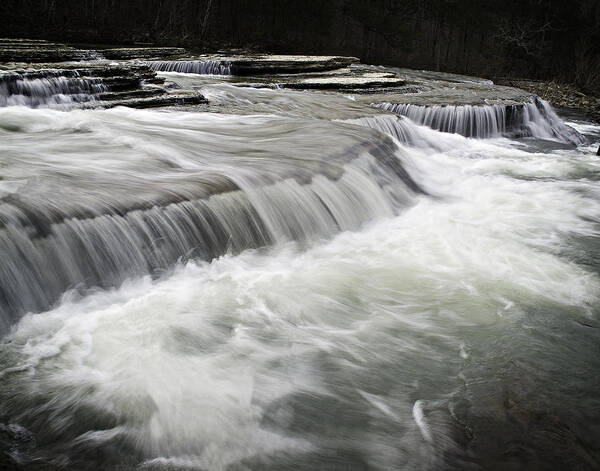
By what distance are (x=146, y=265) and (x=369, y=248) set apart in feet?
6.31

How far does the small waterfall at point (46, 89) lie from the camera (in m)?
8.02

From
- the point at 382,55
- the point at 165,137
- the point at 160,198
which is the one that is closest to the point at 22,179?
the point at 160,198

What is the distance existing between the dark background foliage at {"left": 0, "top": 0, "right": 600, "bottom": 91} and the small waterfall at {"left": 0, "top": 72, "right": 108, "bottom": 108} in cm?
1506

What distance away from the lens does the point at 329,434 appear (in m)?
2.74

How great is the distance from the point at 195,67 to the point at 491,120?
22.7 feet

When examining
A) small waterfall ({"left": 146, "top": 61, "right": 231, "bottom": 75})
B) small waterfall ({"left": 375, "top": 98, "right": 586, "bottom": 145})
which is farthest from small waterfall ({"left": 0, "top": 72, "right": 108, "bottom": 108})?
small waterfall ({"left": 146, "top": 61, "right": 231, "bottom": 75})

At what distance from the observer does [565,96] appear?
16.8m

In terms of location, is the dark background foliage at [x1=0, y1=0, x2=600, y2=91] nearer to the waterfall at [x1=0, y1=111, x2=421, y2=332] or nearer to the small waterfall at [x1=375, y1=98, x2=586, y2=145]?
the small waterfall at [x1=375, y1=98, x2=586, y2=145]

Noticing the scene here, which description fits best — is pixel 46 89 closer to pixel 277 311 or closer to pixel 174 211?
pixel 174 211

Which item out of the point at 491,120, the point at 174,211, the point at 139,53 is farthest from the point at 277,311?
the point at 139,53

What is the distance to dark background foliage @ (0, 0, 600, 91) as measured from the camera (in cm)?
2575

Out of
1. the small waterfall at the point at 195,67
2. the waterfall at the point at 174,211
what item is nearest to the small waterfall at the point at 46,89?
the waterfall at the point at 174,211

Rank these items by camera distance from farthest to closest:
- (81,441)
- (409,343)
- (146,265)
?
(146,265) < (409,343) < (81,441)

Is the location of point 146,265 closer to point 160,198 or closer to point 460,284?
point 160,198
